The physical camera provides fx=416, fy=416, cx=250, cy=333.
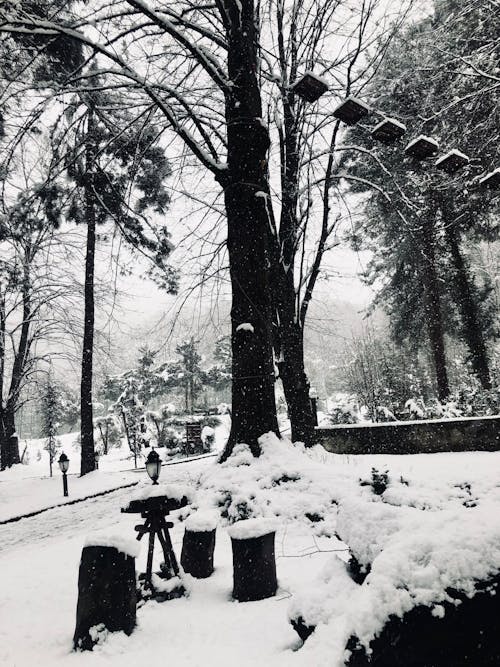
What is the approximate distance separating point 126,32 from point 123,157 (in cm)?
329

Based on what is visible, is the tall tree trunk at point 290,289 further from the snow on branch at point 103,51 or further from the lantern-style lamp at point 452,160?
the lantern-style lamp at point 452,160

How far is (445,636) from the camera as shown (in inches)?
72.3

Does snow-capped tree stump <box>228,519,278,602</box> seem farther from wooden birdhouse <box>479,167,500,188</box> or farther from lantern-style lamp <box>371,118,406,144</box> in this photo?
wooden birdhouse <box>479,167,500,188</box>

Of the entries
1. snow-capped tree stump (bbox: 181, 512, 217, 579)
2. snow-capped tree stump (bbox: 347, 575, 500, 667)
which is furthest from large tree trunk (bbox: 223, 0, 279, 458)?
snow-capped tree stump (bbox: 347, 575, 500, 667)

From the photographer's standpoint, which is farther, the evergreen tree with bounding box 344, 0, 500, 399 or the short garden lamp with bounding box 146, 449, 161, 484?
the evergreen tree with bounding box 344, 0, 500, 399

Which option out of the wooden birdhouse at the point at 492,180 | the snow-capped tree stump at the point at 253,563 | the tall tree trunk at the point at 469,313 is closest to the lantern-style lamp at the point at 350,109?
the wooden birdhouse at the point at 492,180

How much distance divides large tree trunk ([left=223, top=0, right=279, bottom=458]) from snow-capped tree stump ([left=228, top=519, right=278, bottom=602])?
2653mm

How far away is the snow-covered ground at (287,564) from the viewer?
205 cm

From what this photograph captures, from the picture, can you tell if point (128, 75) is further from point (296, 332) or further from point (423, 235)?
point (423, 235)

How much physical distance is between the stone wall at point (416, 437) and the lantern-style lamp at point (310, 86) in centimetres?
798

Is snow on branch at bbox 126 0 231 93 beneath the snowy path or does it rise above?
above

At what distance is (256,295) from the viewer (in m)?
6.96

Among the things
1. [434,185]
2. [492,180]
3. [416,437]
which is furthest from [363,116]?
[434,185]

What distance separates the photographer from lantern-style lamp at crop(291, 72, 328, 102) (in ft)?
19.1
